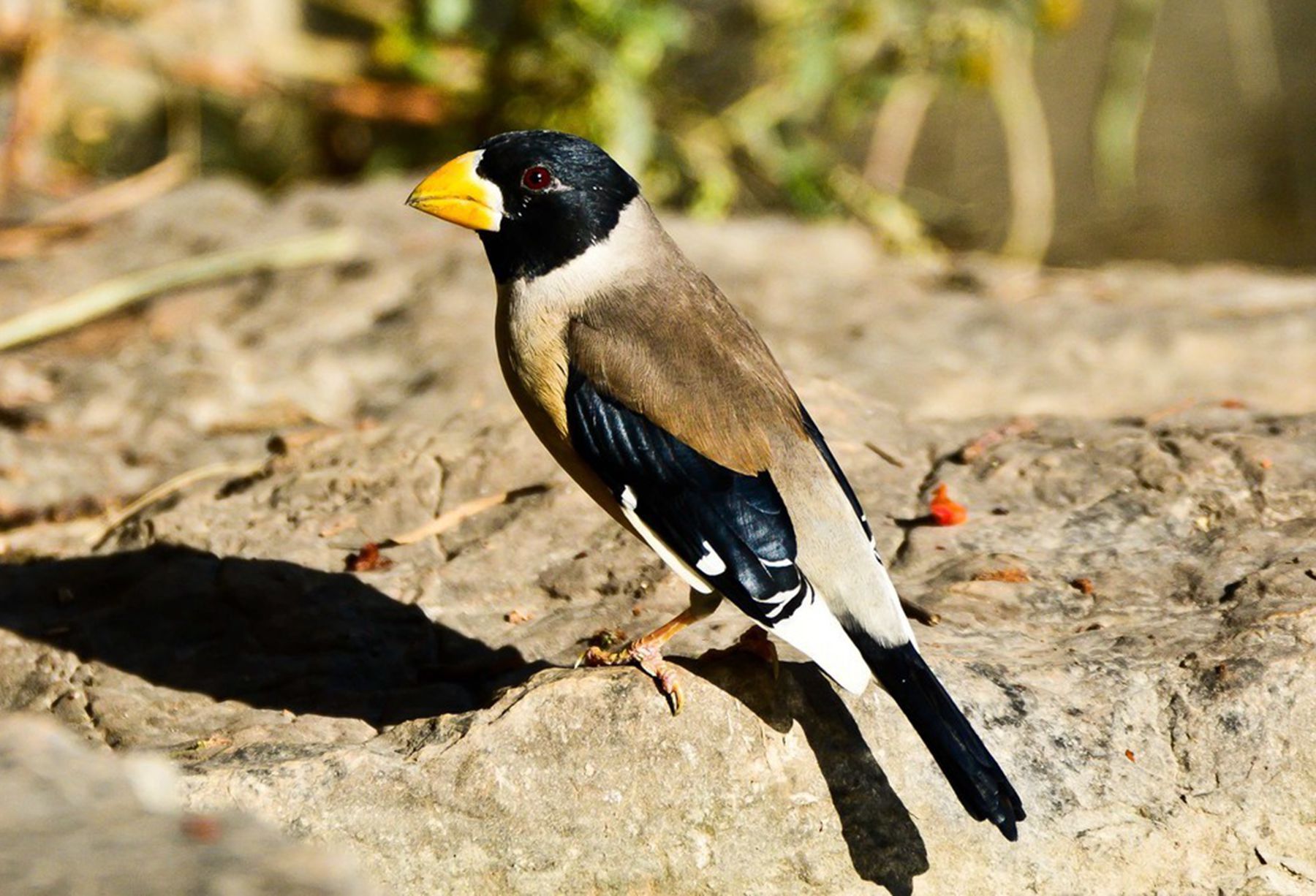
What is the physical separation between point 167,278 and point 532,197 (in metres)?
3.13

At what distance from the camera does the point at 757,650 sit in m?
3.55

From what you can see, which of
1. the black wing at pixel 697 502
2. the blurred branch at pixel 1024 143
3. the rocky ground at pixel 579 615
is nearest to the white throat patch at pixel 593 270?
the black wing at pixel 697 502

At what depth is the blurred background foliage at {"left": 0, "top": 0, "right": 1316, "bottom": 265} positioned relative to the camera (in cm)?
800

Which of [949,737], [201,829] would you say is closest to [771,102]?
[949,737]

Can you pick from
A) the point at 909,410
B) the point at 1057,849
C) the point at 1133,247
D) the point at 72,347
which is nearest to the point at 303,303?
the point at 72,347

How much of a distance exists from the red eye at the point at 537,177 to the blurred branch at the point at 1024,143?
4461mm

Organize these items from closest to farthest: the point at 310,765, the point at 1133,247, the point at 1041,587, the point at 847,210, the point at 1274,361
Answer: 1. the point at 310,765
2. the point at 1041,587
3. the point at 1274,361
4. the point at 847,210
5. the point at 1133,247

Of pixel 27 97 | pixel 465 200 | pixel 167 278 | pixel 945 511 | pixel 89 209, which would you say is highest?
pixel 465 200

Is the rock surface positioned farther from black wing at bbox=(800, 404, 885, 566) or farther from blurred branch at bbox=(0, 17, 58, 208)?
blurred branch at bbox=(0, 17, 58, 208)

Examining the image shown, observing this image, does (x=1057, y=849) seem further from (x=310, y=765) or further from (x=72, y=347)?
(x=72, y=347)

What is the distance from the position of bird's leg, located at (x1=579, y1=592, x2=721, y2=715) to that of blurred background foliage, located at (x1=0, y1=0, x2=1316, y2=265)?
4449mm

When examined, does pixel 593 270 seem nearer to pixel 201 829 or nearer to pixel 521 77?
pixel 201 829

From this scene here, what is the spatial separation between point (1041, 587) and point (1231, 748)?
79 cm

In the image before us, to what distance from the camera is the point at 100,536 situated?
489 cm
